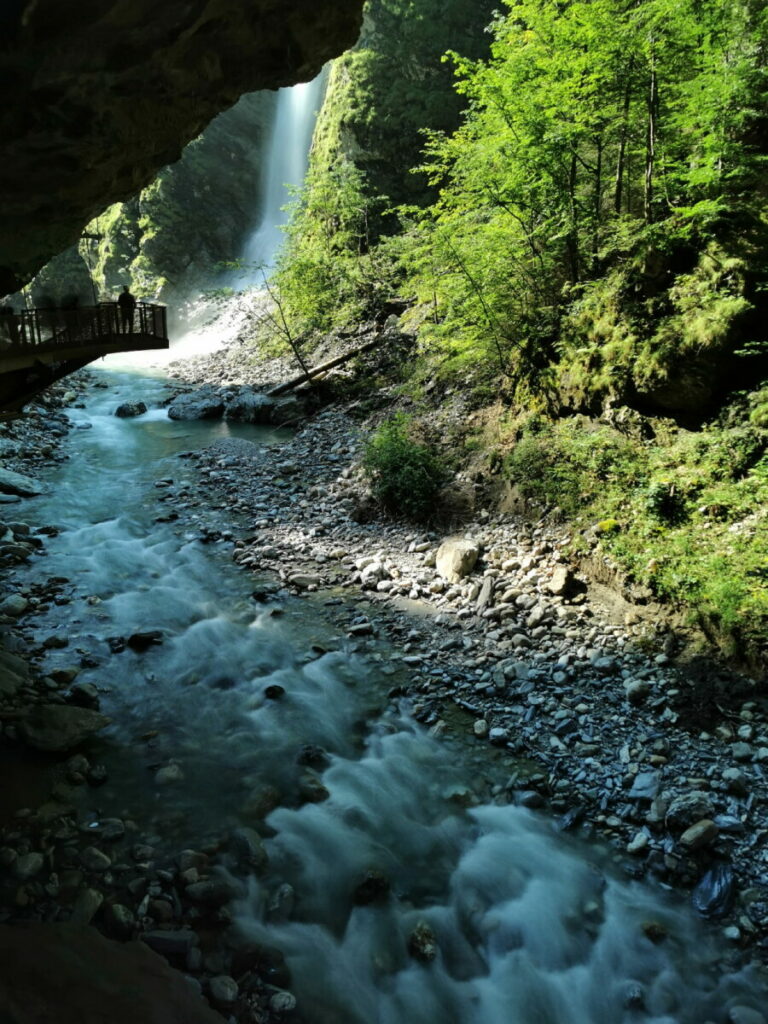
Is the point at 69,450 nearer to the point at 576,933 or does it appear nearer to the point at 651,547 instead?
the point at 651,547

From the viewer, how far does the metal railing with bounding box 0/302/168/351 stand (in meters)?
8.32

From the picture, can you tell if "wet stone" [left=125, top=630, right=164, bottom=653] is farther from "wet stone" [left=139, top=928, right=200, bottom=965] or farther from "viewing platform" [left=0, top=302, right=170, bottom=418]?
"viewing platform" [left=0, top=302, right=170, bottom=418]

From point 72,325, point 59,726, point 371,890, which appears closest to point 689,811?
point 371,890

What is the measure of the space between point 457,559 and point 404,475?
2066 mm

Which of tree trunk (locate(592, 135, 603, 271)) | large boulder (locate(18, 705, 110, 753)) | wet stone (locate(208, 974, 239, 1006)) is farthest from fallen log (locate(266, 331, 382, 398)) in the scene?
wet stone (locate(208, 974, 239, 1006))

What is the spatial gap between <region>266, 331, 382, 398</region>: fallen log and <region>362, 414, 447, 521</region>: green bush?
7.52 m

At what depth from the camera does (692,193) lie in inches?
314

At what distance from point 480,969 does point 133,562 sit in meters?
6.90

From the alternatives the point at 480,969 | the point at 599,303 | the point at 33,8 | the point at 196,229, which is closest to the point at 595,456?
the point at 599,303

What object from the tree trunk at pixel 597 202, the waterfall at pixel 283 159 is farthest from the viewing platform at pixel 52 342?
the waterfall at pixel 283 159

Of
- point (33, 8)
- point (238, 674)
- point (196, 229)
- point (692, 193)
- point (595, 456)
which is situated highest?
point (196, 229)

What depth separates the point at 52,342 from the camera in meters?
9.08

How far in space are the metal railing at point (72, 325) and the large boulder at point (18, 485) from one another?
280cm

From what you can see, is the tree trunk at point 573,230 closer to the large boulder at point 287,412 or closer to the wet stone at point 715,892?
the wet stone at point 715,892
